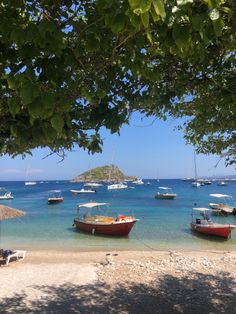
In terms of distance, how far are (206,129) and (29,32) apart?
5656mm

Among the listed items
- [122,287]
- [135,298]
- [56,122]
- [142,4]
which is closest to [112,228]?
[122,287]

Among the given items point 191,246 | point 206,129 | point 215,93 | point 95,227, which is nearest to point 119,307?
point 206,129

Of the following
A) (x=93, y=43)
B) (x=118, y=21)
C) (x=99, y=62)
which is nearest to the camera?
(x=118, y=21)

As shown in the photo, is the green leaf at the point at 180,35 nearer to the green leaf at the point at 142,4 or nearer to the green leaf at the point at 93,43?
the green leaf at the point at 142,4

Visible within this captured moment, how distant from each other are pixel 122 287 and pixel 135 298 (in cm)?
128

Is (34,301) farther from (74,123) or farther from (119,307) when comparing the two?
(74,123)

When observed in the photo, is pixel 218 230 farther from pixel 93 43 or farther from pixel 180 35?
pixel 180 35

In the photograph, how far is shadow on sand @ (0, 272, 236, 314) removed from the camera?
9.11 meters

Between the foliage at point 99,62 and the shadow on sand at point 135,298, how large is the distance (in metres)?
5.76

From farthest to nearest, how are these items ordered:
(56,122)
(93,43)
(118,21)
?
1. (93,43)
2. (56,122)
3. (118,21)

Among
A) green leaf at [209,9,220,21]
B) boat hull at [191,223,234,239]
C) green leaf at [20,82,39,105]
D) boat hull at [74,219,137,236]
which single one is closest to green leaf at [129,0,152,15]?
green leaf at [209,9,220,21]

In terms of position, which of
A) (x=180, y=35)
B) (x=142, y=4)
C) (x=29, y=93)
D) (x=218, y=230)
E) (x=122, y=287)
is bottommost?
(x=218, y=230)

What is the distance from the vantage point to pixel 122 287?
37.4ft

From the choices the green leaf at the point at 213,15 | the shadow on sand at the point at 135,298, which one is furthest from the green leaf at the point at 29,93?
the shadow on sand at the point at 135,298
